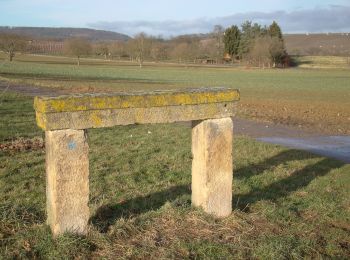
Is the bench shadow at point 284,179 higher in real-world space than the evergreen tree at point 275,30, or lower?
lower

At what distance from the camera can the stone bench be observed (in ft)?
14.8

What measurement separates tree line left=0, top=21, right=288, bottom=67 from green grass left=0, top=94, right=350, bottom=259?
320 ft

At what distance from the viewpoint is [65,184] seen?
459cm

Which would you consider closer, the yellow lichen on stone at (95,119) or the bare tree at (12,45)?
the yellow lichen on stone at (95,119)

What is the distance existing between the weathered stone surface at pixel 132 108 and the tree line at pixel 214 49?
10174 centimetres

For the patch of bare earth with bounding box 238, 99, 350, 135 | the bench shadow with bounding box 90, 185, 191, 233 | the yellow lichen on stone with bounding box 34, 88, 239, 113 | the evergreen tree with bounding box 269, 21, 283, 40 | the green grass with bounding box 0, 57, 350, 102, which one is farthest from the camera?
the evergreen tree with bounding box 269, 21, 283, 40

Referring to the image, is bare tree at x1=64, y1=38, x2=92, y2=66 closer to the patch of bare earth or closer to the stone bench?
the patch of bare earth

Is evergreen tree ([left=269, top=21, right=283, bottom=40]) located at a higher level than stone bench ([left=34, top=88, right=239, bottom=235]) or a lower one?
higher

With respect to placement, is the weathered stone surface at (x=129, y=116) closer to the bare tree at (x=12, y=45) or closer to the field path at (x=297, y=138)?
the field path at (x=297, y=138)

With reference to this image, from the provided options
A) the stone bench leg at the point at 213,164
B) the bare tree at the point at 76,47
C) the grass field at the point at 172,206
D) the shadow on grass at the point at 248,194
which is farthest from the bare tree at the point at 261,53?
the stone bench leg at the point at 213,164

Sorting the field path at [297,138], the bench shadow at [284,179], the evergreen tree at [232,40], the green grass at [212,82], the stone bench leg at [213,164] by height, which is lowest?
the green grass at [212,82]

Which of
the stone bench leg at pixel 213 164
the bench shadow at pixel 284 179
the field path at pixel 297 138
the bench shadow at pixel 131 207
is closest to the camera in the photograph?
the bench shadow at pixel 131 207

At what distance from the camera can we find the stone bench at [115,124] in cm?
452

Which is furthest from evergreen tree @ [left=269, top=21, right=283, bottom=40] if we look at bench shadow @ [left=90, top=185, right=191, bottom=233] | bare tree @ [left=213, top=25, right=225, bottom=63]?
bench shadow @ [left=90, top=185, right=191, bottom=233]
